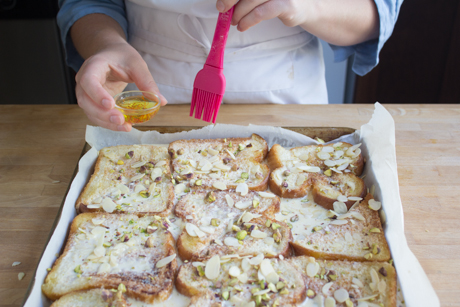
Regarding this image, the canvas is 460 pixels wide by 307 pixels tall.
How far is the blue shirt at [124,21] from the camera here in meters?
1.83

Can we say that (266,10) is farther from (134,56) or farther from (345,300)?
(345,300)

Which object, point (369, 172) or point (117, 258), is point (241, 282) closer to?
point (117, 258)

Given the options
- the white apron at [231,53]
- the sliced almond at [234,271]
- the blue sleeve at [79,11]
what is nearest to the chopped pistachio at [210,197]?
the sliced almond at [234,271]

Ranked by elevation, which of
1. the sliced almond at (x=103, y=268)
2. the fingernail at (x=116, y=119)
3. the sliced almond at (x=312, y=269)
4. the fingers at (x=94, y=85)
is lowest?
the sliced almond at (x=103, y=268)

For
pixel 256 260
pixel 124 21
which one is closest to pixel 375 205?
pixel 256 260

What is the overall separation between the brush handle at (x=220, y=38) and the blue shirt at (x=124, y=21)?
833 millimetres

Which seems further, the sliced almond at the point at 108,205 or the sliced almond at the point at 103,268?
the sliced almond at the point at 108,205

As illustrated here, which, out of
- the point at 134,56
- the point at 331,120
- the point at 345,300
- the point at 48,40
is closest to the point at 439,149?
the point at 331,120

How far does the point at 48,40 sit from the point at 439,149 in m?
3.16

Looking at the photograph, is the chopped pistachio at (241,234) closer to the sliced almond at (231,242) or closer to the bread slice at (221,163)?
the sliced almond at (231,242)

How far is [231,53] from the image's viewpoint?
1949 millimetres

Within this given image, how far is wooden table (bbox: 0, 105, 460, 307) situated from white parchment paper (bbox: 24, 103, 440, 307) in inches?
3.8

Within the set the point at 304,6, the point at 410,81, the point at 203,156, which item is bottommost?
the point at 410,81

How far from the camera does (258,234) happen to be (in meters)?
1.27
